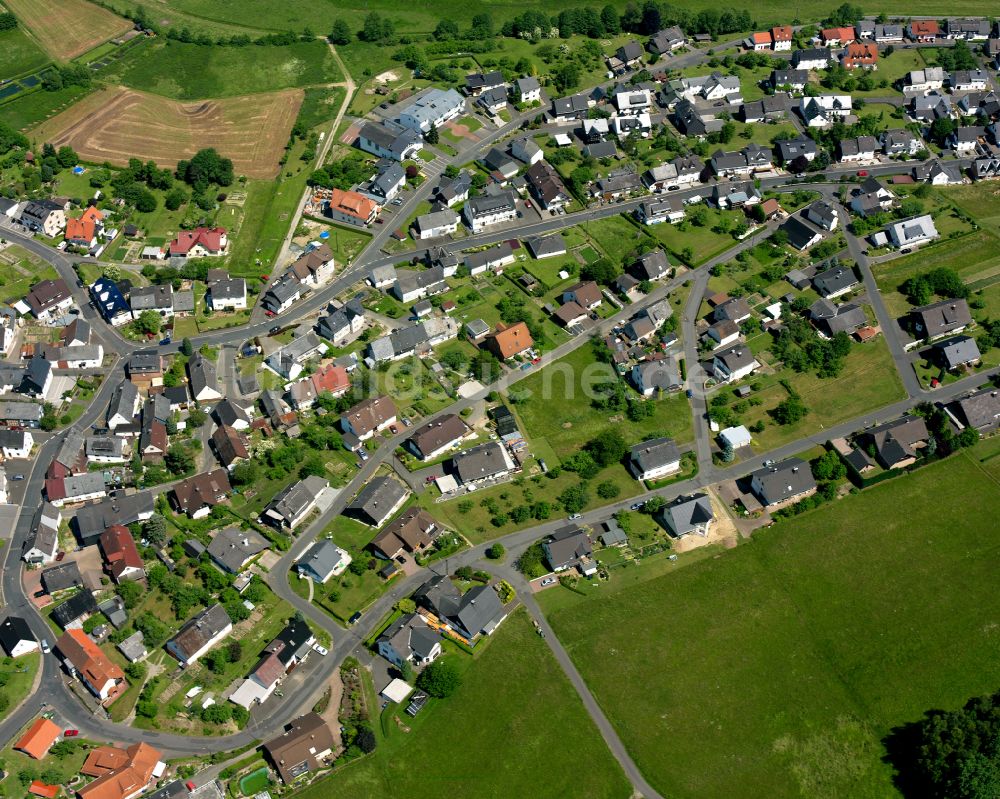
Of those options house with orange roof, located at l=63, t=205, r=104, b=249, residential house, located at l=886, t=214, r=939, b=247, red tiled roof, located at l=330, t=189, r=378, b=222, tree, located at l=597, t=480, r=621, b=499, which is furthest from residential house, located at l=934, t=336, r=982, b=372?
house with orange roof, located at l=63, t=205, r=104, b=249

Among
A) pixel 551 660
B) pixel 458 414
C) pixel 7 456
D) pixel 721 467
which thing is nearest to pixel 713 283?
pixel 721 467

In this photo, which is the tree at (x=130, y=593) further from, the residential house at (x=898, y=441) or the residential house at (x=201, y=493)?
the residential house at (x=898, y=441)

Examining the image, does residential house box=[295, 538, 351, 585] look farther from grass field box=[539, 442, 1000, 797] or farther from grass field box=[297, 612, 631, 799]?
grass field box=[539, 442, 1000, 797]

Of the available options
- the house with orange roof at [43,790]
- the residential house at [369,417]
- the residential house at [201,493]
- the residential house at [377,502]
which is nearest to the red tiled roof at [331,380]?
the residential house at [369,417]

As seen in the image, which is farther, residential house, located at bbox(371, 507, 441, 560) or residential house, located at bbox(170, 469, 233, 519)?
residential house, located at bbox(170, 469, 233, 519)

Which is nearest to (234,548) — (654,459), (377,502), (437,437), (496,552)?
(377,502)
